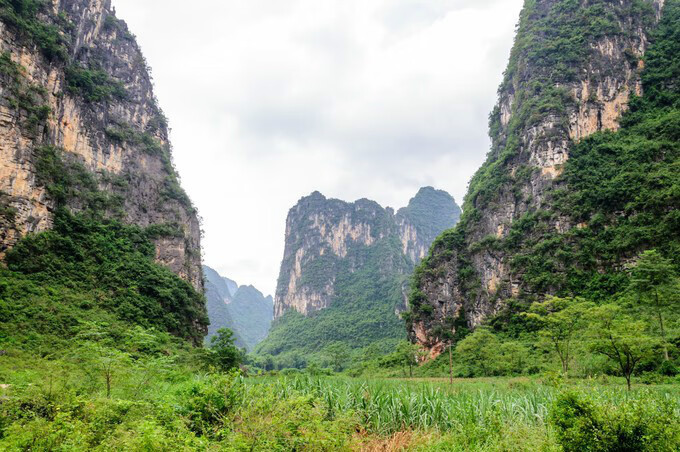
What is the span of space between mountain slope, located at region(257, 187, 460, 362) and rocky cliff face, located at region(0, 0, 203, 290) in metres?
50.9

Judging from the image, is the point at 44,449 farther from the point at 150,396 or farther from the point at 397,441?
the point at 397,441

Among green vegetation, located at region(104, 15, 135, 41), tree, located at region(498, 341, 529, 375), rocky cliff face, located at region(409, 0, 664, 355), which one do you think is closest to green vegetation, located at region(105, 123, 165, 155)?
green vegetation, located at region(104, 15, 135, 41)

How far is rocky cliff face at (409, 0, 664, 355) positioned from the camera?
38.5 m

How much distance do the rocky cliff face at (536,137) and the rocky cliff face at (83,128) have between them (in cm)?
3153

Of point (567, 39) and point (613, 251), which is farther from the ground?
point (567, 39)

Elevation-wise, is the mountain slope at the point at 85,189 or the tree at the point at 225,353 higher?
the mountain slope at the point at 85,189

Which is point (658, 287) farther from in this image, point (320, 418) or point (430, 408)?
point (320, 418)

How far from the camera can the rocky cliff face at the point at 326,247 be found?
332 feet

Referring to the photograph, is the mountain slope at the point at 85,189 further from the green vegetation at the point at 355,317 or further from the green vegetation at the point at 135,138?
the green vegetation at the point at 355,317

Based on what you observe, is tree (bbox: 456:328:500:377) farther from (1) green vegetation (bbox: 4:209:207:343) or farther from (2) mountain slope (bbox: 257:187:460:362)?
(2) mountain slope (bbox: 257:187:460:362)

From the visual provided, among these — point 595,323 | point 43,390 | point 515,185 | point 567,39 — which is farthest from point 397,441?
point 567,39

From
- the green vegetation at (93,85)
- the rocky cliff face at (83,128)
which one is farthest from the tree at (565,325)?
the green vegetation at (93,85)

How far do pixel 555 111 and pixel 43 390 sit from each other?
46923mm

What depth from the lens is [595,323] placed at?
48.6 feet
